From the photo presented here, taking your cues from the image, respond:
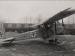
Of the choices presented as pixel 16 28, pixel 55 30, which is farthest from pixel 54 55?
pixel 16 28

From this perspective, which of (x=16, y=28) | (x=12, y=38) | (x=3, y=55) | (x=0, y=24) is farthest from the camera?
(x=0, y=24)

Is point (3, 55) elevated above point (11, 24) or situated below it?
below

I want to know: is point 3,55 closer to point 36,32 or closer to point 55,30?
point 36,32

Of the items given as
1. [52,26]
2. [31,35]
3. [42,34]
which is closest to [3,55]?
[31,35]

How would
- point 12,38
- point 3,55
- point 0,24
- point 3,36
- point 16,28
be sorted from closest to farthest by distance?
point 3,55
point 12,38
point 3,36
point 16,28
point 0,24

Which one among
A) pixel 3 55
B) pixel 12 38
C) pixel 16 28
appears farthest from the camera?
pixel 16 28

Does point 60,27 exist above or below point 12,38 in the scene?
above

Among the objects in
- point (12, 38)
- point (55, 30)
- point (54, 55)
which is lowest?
point (54, 55)

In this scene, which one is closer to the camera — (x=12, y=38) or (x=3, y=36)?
(x=12, y=38)

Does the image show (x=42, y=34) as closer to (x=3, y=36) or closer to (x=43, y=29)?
(x=43, y=29)
